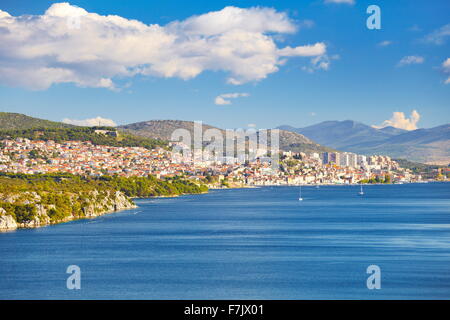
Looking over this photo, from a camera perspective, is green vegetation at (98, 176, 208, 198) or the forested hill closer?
the forested hill

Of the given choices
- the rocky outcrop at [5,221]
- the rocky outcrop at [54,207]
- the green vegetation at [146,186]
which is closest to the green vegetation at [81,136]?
the green vegetation at [146,186]

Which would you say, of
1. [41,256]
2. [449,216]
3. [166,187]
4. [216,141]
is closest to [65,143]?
[166,187]

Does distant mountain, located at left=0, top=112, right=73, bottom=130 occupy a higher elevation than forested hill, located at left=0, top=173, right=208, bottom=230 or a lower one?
higher

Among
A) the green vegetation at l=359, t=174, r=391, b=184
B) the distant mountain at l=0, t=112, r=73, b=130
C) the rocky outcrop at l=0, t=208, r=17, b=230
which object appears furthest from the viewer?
the green vegetation at l=359, t=174, r=391, b=184

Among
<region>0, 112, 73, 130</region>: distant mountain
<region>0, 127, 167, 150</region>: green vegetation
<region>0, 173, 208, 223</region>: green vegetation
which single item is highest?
<region>0, 112, 73, 130</region>: distant mountain

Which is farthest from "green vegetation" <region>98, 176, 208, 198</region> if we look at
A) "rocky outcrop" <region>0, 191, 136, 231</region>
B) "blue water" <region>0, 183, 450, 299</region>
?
"blue water" <region>0, 183, 450, 299</region>

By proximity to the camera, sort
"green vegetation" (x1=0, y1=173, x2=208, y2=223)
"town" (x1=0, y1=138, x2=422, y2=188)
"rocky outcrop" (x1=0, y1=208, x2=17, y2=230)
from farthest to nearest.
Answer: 1. "town" (x1=0, y1=138, x2=422, y2=188)
2. "green vegetation" (x1=0, y1=173, x2=208, y2=223)
3. "rocky outcrop" (x1=0, y1=208, x2=17, y2=230)

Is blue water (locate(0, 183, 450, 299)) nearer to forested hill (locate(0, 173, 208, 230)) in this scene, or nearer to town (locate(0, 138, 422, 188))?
forested hill (locate(0, 173, 208, 230))
